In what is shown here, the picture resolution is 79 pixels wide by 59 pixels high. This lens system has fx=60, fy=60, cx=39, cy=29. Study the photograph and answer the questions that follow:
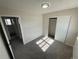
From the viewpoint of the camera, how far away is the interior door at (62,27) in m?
3.33

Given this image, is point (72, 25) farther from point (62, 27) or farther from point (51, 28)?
point (51, 28)

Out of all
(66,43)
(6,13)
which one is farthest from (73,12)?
(6,13)

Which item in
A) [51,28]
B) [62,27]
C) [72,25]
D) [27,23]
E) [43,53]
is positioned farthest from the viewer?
[51,28]

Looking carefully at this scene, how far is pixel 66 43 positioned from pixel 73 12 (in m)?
1.75

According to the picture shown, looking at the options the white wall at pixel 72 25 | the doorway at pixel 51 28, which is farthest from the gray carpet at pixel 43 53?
the doorway at pixel 51 28

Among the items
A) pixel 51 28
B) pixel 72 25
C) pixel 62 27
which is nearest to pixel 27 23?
pixel 62 27

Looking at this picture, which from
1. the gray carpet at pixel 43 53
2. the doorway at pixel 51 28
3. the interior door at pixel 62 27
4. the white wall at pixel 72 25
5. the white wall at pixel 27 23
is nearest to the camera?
the gray carpet at pixel 43 53

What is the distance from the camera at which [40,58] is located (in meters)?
2.37

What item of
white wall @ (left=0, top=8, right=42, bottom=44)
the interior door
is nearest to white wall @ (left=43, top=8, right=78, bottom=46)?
the interior door

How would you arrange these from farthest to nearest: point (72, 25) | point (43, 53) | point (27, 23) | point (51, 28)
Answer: point (51, 28)
point (27, 23)
point (72, 25)
point (43, 53)

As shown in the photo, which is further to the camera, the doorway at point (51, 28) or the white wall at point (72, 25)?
the doorway at point (51, 28)

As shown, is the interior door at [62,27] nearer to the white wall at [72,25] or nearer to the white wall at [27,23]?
the white wall at [72,25]

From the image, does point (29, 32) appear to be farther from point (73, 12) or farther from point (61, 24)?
point (73, 12)

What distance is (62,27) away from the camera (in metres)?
3.61
